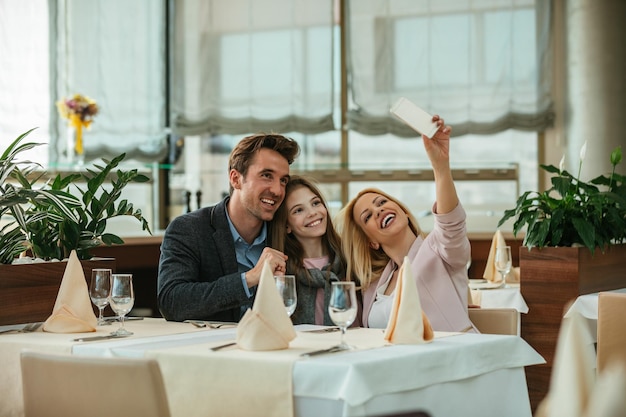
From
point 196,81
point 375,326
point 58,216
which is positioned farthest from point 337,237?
point 196,81

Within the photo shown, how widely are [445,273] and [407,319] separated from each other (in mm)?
700

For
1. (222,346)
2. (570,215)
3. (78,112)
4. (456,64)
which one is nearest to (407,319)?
(222,346)

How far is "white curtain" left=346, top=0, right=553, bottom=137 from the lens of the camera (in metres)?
A: 7.46

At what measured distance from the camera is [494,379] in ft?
7.43

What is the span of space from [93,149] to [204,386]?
5395mm

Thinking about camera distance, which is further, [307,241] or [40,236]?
[307,241]

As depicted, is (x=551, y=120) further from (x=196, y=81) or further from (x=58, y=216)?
(x=58, y=216)

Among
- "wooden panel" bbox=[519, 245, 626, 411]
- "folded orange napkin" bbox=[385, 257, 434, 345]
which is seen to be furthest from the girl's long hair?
"wooden panel" bbox=[519, 245, 626, 411]

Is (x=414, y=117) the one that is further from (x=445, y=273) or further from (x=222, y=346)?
(x=222, y=346)

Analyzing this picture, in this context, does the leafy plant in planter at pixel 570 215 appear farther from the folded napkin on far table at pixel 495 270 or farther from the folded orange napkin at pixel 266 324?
the folded orange napkin at pixel 266 324

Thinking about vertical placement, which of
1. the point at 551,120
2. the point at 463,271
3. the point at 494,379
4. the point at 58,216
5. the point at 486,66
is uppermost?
the point at 486,66

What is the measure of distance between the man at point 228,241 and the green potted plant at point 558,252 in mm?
1180

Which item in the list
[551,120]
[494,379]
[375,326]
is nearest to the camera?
[494,379]

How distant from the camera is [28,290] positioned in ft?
9.10
